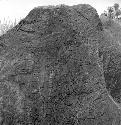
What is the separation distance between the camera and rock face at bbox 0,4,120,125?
10.7m

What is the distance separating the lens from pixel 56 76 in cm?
1091

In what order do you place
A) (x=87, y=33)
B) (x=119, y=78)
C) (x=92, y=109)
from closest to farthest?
(x=92, y=109) → (x=87, y=33) → (x=119, y=78)

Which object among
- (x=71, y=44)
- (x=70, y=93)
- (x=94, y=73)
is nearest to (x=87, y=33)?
(x=71, y=44)

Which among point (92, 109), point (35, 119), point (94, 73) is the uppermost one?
point (94, 73)

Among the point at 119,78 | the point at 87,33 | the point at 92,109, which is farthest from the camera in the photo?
the point at 119,78

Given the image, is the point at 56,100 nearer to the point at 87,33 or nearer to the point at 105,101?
the point at 105,101

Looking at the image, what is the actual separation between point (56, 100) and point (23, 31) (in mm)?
2804

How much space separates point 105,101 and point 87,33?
8.08 feet

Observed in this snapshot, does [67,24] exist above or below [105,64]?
above

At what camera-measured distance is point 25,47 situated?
11430 mm

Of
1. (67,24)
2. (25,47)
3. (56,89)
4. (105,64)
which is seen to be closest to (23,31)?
(25,47)

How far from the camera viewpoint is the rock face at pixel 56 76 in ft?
35.1

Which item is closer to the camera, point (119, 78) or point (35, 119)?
point (35, 119)

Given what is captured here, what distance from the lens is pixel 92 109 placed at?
10586 mm
